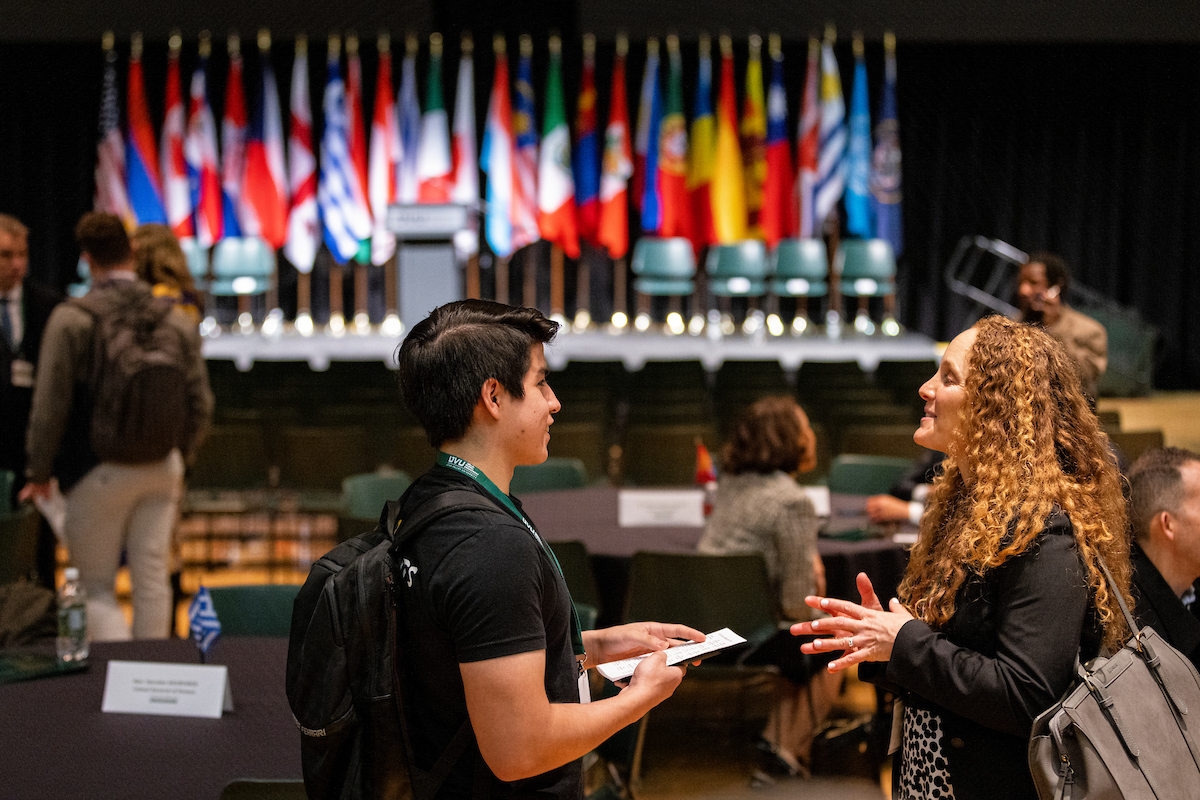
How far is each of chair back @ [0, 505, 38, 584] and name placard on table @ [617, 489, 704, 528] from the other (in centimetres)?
213

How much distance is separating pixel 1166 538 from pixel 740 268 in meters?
10.3

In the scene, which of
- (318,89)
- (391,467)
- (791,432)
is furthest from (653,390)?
(318,89)

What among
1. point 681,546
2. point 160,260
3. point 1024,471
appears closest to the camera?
point 1024,471

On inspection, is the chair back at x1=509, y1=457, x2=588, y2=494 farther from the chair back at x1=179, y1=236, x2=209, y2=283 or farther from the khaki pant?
the chair back at x1=179, y1=236, x2=209, y2=283

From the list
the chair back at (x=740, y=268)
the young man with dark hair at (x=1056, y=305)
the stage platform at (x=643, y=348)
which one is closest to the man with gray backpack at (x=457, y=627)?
the young man with dark hair at (x=1056, y=305)

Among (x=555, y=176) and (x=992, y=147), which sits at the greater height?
(x=992, y=147)

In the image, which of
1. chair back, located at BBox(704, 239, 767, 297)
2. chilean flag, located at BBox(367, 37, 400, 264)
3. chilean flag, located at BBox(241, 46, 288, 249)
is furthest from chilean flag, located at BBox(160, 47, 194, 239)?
chair back, located at BBox(704, 239, 767, 297)

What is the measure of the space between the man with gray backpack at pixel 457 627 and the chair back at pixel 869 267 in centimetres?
1156

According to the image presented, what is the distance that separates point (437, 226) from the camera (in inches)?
396

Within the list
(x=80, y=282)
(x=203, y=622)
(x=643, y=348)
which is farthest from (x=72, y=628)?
(x=80, y=282)

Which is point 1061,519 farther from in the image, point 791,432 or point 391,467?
point 391,467

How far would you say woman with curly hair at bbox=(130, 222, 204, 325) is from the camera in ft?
14.6

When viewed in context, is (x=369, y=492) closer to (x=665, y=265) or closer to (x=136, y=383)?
(x=136, y=383)

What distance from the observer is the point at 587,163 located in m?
12.6
